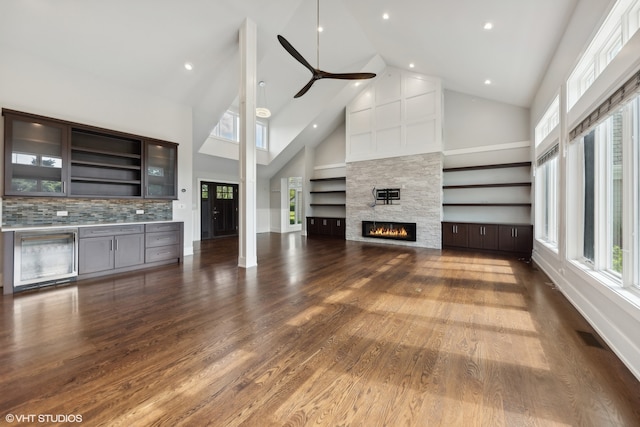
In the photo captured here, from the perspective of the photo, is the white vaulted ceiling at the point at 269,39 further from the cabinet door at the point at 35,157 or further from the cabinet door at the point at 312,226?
the cabinet door at the point at 312,226

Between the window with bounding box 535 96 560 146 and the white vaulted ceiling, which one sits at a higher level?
the white vaulted ceiling

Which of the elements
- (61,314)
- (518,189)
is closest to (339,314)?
(61,314)

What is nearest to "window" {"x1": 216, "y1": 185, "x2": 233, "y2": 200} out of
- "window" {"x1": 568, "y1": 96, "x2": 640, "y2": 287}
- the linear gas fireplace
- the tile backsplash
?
the tile backsplash

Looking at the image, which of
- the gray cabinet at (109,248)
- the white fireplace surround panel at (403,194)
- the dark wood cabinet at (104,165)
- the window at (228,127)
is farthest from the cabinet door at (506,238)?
the dark wood cabinet at (104,165)

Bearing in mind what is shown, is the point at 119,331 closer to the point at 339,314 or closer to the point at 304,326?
the point at 304,326

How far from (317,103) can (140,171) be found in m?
5.23

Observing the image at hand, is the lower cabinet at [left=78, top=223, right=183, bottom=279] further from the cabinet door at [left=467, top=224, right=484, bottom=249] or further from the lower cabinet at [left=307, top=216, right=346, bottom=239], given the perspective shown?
the cabinet door at [left=467, top=224, right=484, bottom=249]

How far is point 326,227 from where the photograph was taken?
9539 mm

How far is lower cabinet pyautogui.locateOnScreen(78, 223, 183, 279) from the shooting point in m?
4.05

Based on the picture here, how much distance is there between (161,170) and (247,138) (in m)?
2.01

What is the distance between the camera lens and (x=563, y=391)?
5.28 feet

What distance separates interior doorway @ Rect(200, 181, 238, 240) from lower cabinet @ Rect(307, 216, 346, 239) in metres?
2.87

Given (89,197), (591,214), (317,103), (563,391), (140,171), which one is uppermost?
(317,103)

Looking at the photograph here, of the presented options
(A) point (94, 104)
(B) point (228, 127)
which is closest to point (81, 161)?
(A) point (94, 104)
